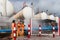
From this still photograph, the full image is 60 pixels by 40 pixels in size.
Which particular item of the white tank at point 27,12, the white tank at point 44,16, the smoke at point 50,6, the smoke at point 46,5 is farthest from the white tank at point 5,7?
the white tank at point 44,16

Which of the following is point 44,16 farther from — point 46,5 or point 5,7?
point 5,7

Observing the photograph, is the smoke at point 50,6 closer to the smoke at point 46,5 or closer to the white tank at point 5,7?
the smoke at point 46,5

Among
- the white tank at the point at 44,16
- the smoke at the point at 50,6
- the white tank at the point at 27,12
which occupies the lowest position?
the white tank at the point at 44,16

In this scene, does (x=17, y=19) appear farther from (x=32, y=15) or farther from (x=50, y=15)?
(x=50, y=15)

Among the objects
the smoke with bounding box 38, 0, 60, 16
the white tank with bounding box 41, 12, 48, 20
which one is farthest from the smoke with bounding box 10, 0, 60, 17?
the white tank with bounding box 41, 12, 48, 20

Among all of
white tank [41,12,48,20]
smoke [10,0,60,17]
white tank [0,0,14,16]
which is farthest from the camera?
white tank [41,12,48,20]

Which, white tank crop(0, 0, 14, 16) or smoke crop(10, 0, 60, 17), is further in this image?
smoke crop(10, 0, 60, 17)

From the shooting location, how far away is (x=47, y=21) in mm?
18109

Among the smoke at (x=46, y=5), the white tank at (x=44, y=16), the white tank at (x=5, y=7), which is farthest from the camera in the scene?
the white tank at (x=44, y=16)

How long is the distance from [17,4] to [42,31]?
2.81m

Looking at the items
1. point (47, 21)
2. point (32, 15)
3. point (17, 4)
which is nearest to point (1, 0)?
point (17, 4)

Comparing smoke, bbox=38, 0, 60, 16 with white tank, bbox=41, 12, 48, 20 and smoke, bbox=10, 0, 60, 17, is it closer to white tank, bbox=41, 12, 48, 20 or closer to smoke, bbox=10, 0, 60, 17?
smoke, bbox=10, 0, 60, 17

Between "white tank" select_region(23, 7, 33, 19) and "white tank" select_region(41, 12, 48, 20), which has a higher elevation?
"white tank" select_region(23, 7, 33, 19)

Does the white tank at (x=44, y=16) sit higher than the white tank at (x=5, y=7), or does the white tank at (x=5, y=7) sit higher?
the white tank at (x=5, y=7)
